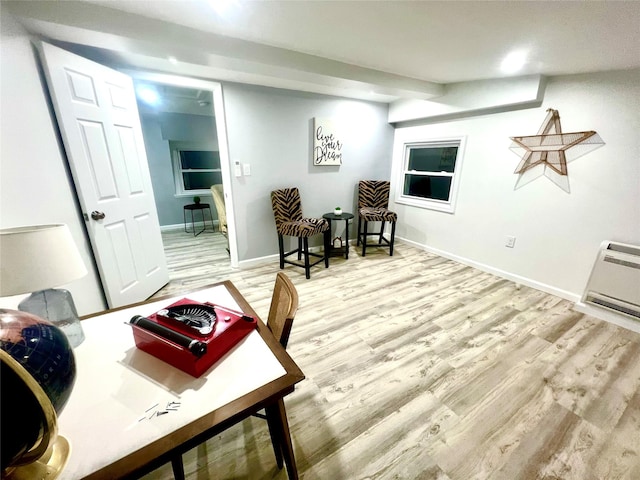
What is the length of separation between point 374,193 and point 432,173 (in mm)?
858

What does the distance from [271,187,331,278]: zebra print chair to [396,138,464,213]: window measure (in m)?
1.67

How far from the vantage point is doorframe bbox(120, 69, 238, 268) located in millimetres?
2271

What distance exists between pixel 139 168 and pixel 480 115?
369 centimetres

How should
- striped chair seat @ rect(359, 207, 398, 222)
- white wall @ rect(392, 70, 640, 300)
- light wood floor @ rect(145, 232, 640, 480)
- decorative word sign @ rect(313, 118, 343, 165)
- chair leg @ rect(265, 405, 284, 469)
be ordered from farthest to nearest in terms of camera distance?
striped chair seat @ rect(359, 207, 398, 222)
decorative word sign @ rect(313, 118, 343, 165)
white wall @ rect(392, 70, 640, 300)
light wood floor @ rect(145, 232, 640, 480)
chair leg @ rect(265, 405, 284, 469)

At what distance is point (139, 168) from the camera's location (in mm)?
2289

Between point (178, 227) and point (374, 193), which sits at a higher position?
point (374, 193)

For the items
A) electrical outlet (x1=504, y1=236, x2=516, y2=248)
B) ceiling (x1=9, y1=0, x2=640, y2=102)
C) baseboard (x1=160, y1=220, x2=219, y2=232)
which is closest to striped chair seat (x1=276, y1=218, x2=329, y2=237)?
ceiling (x1=9, y1=0, x2=640, y2=102)

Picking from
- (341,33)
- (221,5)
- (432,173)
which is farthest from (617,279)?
(221,5)

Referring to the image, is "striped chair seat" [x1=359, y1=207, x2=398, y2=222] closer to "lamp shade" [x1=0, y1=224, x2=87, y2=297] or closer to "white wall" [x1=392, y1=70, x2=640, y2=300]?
"white wall" [x1=392, y1=70, x2=640, y2=300]

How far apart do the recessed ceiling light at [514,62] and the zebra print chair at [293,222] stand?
2186mm

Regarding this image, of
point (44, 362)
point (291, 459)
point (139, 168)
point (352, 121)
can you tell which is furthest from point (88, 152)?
point (352, 121)

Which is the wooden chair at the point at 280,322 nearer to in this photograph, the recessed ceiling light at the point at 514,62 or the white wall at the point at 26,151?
the white wall at the point at 26,151

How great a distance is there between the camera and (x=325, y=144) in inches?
129

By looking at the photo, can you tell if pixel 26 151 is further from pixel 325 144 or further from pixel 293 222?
pixel 325 144
